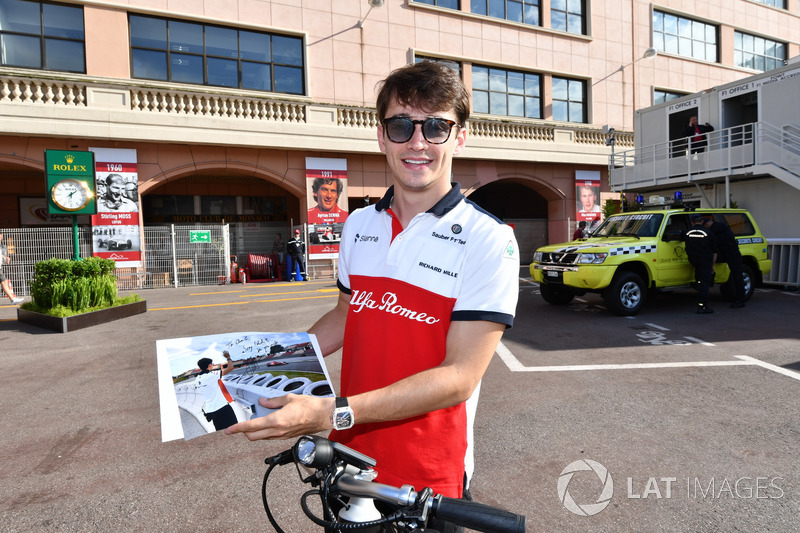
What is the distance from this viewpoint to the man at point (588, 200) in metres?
23.2

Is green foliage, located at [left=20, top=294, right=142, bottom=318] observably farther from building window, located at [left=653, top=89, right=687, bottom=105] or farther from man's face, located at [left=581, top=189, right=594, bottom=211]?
building window, located at [left=653, top=89, right=687, bottom=105]

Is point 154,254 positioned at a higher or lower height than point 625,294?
higher

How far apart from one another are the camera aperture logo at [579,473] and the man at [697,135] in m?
15.6

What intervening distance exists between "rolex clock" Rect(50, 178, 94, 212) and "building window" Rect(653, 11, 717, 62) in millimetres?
25364

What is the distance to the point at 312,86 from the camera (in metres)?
18.5

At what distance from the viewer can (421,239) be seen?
162cm

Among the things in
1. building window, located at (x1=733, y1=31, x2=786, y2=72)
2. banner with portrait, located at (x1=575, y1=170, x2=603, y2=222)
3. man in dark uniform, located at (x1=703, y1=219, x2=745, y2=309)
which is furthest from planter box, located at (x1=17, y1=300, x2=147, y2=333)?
building window, located at (x1=733, y1=31, x2=786, y2=72)

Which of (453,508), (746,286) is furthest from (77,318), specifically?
(746,286)

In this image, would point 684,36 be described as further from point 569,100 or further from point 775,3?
point 569,100

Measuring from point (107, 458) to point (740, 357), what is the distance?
6830 mm

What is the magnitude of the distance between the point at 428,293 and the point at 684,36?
30683 mm

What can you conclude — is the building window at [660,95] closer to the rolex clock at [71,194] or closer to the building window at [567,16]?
the building window at [567,16]

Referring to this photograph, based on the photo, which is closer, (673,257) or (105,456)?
(105,456)

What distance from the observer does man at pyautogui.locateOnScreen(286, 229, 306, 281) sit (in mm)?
17453
